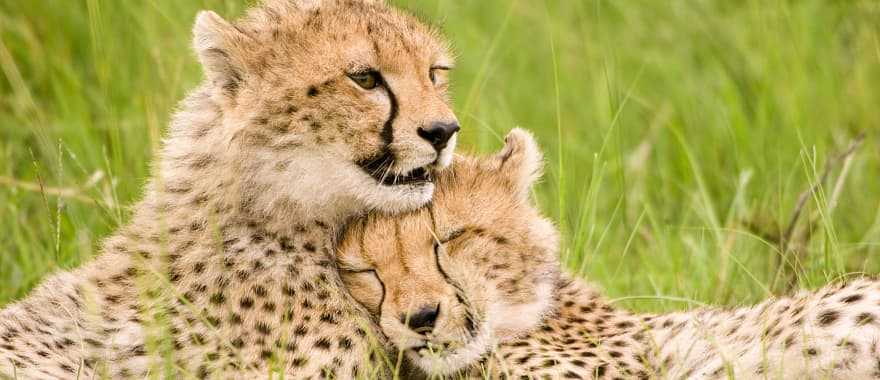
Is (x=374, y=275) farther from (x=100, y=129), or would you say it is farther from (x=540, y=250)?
(x=100, y=129)

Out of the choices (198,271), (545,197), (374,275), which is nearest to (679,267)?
(545,197)

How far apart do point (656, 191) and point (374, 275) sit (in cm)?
268

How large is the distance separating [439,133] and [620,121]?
5.13 ft

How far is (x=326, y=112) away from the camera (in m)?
3.62

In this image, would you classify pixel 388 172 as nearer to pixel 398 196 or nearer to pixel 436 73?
pixel 398 196

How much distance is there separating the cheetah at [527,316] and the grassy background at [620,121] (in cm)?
51

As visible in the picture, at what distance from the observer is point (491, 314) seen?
12.0ft

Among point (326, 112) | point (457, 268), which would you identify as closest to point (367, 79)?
point (326, 112)

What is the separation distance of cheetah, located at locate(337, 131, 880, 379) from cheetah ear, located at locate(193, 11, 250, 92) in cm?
56

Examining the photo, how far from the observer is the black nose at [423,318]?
343cm

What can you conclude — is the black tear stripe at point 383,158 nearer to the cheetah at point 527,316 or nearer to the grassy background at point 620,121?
the cheetah at point 527,316

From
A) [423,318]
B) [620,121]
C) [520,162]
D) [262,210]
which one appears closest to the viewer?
[423,318]

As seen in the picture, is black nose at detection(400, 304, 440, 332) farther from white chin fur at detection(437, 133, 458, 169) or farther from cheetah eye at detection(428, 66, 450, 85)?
cheetah eye at detection(428, 66, 450, 85)

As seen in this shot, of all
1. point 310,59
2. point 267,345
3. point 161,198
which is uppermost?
point 310,59
